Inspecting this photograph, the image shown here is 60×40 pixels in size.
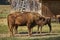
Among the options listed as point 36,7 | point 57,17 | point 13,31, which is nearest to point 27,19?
point 13,31

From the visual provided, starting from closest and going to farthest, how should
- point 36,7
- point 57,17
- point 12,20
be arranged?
point 12,20, point 57,17, point 36,7

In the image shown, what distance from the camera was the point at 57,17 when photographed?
77.3ft

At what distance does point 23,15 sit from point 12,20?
2.32ft

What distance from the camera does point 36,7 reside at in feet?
84.7

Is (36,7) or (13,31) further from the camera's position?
(36,7)

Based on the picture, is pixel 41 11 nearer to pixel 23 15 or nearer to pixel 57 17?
pixel 57 17

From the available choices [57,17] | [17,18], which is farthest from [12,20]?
[57,17]

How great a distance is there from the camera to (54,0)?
81.0 feet

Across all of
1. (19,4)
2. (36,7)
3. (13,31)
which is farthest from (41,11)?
(13,31)

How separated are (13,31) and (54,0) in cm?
900

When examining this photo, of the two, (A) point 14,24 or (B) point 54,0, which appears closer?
(A) point 14,24

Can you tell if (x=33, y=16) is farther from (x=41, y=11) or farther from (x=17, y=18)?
(x=41, y=11)

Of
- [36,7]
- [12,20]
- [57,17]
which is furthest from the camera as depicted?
[36,7]

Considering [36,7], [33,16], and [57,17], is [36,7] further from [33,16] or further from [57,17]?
[33,16]
